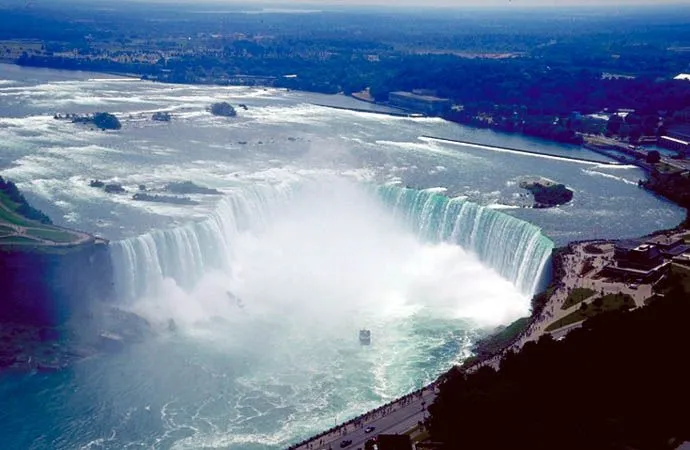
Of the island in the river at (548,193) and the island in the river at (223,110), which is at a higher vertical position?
the island in the river at (548,193)

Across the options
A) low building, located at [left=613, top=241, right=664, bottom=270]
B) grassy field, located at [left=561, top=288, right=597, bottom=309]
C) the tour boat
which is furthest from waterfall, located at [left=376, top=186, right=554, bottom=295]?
the tour boat

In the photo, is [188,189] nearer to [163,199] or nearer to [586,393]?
[163,199]

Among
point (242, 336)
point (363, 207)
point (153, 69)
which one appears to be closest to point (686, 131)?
point (363, 207)

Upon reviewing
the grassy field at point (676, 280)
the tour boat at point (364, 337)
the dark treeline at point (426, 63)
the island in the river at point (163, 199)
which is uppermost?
the grassy field at point (676, 280)

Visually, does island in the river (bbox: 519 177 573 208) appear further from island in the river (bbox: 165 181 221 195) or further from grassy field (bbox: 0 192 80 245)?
grassy field (bbox: 0 192 80 245)

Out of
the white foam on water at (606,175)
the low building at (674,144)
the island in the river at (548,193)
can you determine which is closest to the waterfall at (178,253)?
the island in the river at (548,193)

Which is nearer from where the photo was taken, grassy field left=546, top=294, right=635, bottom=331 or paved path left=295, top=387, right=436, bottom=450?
paved path left=295, top=387, right=436, bottom=450

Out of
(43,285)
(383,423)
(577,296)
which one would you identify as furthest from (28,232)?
(577,296)

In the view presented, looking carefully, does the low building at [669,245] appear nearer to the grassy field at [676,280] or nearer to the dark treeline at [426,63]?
the grassy field at [676,280]
